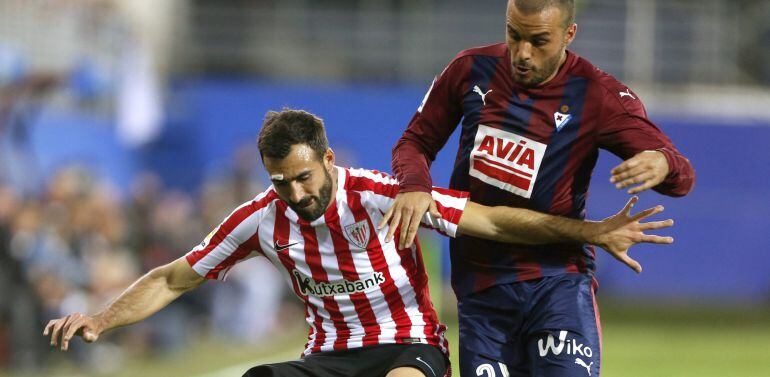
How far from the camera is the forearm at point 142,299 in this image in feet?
19.0

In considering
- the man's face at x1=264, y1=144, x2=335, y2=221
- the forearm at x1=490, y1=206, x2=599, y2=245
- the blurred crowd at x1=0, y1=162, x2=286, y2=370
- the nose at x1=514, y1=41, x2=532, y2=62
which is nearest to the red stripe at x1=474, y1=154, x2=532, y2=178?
the forearm at x1=490, y1=206, x2=599, y2=245

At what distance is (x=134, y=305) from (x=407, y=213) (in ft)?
4.81

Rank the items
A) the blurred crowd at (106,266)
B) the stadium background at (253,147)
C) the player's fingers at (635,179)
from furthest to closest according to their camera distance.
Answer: the stadium background at (253,147) < the blurred crowd at (106,266) < the player's fingers at (635,179)

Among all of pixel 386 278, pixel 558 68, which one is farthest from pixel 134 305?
pixel 558 68

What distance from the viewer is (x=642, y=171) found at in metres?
5.06

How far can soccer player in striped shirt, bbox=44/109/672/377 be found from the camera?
5.56 meters

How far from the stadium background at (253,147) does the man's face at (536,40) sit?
6315 mm

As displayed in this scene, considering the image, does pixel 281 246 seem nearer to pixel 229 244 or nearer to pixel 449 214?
pixel 229 244

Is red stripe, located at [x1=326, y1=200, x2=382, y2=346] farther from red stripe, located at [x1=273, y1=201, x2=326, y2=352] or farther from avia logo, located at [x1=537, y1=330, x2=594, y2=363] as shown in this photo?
avia logo, located at [x1=537, y1=330, x2=594, y2=363]

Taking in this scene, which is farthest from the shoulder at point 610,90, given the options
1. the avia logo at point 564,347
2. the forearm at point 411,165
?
the avia logo at point 564,347

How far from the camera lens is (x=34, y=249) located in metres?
11.7

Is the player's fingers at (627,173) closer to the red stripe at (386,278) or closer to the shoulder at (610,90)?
the shoulder at (610,90)

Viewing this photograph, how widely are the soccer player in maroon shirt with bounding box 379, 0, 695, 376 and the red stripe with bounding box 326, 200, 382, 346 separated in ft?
1.35

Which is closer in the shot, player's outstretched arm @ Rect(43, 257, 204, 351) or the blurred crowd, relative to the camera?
player's outstretched arm @ Rect(43, 257, 204, 351)
